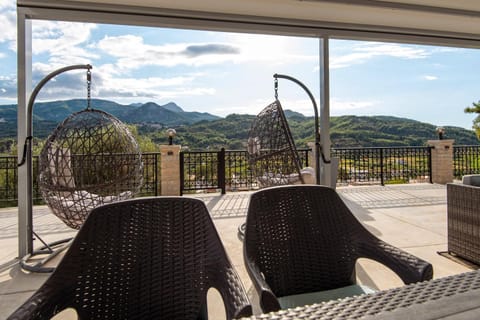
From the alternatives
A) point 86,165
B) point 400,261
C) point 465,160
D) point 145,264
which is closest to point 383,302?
point 400,261

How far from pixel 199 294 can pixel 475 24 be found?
4418mm

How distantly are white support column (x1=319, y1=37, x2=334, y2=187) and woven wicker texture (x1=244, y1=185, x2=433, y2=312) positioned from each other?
213cm

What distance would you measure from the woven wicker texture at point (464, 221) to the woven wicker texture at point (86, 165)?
3.05 m

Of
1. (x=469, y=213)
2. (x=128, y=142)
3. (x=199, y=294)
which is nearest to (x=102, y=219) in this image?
(x=199, y=294)

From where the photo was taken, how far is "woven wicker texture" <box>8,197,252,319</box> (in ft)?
3.76

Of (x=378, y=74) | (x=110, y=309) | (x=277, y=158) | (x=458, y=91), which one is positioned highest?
(x=378, y=74)

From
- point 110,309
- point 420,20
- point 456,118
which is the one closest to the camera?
point 110,309

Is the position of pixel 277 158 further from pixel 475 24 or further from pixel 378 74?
pixel 378 74

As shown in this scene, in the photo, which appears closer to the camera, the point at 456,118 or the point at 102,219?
the point at 102,219

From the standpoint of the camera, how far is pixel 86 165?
3684 millimetres

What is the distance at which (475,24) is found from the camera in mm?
3684

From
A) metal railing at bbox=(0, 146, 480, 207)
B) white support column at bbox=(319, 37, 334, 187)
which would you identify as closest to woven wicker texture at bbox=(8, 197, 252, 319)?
white support column at bbox=(319, 37, 334, 187)

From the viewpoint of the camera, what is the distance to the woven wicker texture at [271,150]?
367 centimetres

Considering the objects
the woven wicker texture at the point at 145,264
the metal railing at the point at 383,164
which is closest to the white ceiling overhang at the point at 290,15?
the woven wicker texture at the point at 145,264
